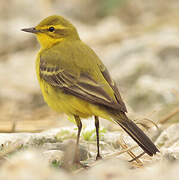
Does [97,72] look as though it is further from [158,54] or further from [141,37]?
[141,37]

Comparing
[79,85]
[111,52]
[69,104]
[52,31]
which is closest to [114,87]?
[79,85]

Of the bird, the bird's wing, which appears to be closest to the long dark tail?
the bird

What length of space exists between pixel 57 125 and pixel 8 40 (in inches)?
173

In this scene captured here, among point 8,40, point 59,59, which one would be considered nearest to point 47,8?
point 8,40

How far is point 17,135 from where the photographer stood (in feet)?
18.3

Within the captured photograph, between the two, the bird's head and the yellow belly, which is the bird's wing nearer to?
the yellow belly

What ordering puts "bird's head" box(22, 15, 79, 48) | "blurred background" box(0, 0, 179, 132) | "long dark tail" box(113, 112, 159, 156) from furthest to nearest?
1. "blurred background" box(0, 0, 179, 132)
2. "bird's head" box(22, 15, 79, 48)
3. "long dark tail" box(113, 112, 159, 156)

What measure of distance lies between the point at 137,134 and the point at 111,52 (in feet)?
19.9

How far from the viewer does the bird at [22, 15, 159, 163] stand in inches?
187

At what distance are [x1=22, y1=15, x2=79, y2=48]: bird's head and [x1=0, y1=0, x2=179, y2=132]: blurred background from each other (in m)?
1.46

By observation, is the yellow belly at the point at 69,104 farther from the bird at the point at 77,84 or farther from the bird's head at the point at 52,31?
the bird's head at the point at 52,31

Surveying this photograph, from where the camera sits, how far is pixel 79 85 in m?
5.04

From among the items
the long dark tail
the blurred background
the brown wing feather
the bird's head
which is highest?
the bird's head

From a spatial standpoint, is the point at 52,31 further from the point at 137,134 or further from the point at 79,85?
the point at 137,134
